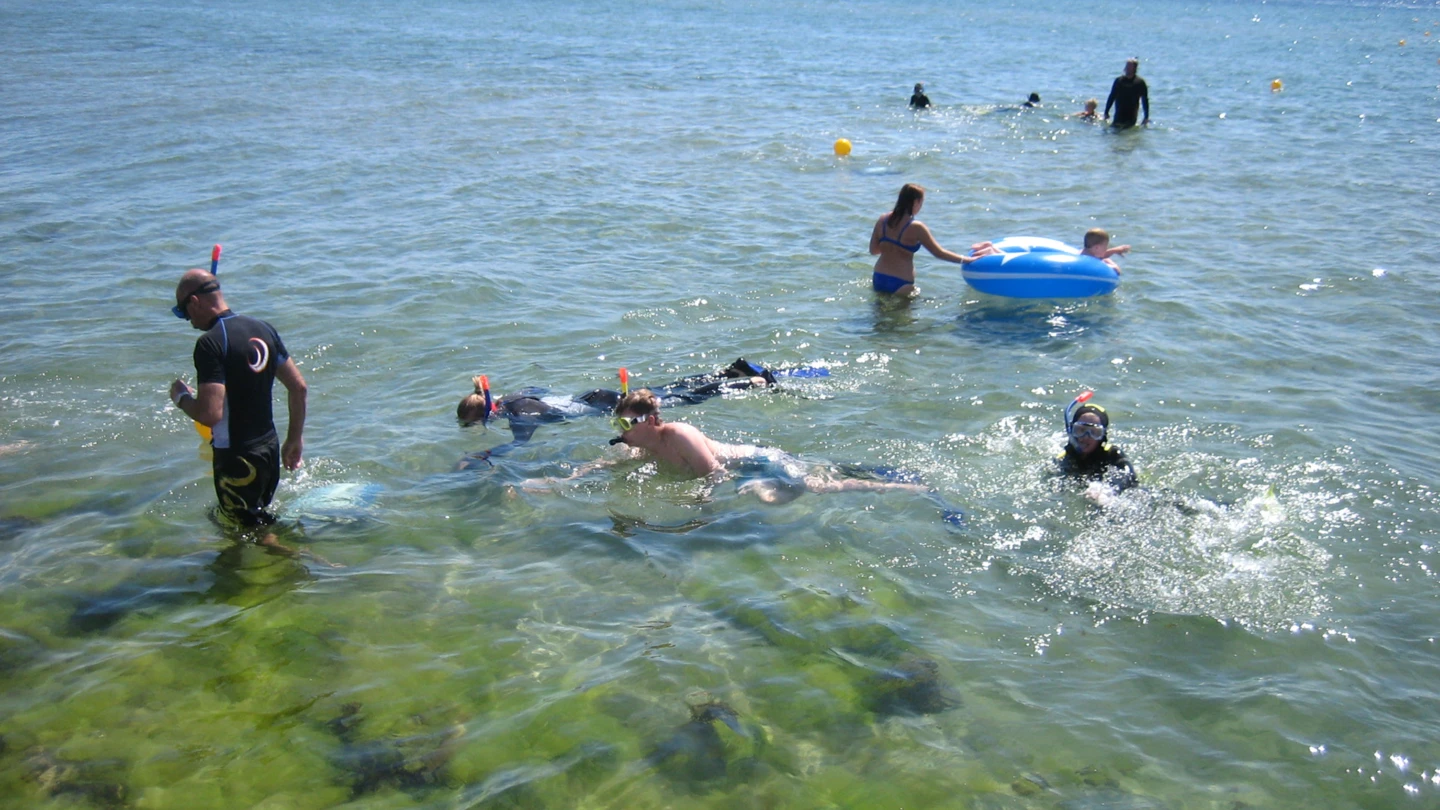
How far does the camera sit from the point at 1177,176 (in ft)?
56.3

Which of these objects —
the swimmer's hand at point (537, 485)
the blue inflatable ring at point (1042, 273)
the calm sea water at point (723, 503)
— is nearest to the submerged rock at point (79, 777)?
the calm sea water at point (723, 503)

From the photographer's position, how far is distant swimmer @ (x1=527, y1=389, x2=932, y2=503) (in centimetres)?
724

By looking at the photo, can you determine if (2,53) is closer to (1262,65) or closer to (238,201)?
(238,201)

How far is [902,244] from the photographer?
36.4ft

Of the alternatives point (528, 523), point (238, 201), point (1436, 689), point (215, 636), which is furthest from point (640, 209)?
point (1436, 689)

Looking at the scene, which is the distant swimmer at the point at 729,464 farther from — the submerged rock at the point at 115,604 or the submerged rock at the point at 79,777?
the submerged rock at the point at 79,777

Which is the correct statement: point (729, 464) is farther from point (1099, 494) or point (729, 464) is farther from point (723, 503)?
point (1099, 494)

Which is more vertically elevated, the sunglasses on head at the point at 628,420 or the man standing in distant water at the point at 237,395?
the man standing in distant water at the point at 237,395

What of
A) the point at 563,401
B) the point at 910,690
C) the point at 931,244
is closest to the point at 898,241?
the point at 931,244

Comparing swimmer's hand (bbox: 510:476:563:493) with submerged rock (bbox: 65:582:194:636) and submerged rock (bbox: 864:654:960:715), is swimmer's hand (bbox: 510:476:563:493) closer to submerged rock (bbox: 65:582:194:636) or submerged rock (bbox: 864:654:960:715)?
submerged rock (bbox: 65:582:194:636)

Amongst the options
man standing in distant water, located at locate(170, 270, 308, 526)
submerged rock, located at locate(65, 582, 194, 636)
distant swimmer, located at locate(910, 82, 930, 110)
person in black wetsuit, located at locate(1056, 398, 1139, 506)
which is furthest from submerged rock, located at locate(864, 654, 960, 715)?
distant swimmer, located at locate(910, 82, 930, 110)

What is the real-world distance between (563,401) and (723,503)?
6.57 ft

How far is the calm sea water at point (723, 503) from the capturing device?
479 centimetres

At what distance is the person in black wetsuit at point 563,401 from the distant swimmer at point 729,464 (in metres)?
0.80
